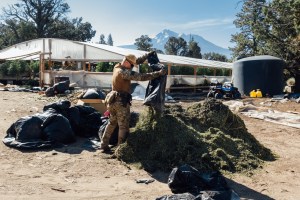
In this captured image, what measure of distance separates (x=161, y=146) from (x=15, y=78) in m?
19.2

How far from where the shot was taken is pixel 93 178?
4.97 meters

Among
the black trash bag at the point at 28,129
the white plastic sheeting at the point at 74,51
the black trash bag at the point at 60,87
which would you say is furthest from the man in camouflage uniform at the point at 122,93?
the white plastic sheeting at the point at 74,51

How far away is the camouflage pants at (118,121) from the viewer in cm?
585

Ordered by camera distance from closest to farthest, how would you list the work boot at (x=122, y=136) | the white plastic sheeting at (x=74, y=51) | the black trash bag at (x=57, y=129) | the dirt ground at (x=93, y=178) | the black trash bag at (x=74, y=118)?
the dirt ground at (x=93, y=178)
the work boot at (x=122, y=136)
the black trash bag at (x=57, y=129)
the black trash bag at (x=74, y=118)
the white plastic sheeting at (x=74, y=51)

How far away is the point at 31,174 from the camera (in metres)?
5.02

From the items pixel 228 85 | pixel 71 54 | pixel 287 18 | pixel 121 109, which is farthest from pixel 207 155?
pixel 287 18

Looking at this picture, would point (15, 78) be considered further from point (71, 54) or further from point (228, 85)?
point (228, 85)

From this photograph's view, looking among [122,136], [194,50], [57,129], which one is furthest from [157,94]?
[194,50]

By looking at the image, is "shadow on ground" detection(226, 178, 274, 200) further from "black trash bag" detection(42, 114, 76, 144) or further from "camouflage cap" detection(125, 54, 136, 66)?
"black trash bag" detection(42, 114, 76, 144)

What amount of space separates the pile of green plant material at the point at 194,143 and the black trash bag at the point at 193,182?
3.13 feet

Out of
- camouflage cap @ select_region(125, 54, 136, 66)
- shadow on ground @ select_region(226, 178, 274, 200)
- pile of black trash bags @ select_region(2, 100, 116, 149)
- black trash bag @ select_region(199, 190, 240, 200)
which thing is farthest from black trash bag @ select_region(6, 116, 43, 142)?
black trash bag @ select_region(199, 190, 240, 200)

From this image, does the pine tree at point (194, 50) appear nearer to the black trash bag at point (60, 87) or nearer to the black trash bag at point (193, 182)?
the black trash bag at point (60, 87)

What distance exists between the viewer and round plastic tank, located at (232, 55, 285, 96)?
806 inches

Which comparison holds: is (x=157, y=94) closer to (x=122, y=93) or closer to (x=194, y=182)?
(x=122, y=93)
